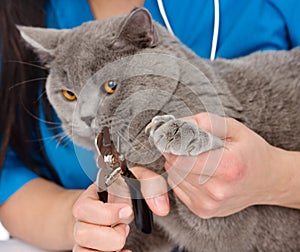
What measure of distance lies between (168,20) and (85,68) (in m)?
0.30

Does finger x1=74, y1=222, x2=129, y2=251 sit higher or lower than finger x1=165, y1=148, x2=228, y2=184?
lower

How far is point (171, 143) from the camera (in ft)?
1.83

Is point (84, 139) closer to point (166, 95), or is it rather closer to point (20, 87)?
point (166, 95)

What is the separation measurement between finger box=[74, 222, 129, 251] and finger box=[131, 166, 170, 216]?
7cm

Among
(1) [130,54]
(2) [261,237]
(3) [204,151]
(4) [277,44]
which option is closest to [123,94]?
(1) [130,54]

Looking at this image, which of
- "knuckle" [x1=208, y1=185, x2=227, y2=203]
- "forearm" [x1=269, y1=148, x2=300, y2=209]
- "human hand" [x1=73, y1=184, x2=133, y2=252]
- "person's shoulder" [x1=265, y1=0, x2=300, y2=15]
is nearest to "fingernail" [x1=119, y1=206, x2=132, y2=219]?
"human hand" [x1=73, y1=184, x2=133, y2=252]

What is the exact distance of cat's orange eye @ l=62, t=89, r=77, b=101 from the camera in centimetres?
76

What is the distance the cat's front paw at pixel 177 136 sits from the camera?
0.56 metres

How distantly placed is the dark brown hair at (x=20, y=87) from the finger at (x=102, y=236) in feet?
1.09

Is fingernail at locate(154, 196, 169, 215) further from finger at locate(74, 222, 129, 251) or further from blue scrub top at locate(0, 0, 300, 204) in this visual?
blue scrub top at locate(0, 0, 300, 204)

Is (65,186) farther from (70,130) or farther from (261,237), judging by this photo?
(261,237)

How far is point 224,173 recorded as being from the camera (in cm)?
66

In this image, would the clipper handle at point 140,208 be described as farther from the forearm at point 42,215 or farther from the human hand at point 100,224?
the forearm at point 42,215

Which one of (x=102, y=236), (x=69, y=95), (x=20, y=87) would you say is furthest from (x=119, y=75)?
(x=20, y=87)
